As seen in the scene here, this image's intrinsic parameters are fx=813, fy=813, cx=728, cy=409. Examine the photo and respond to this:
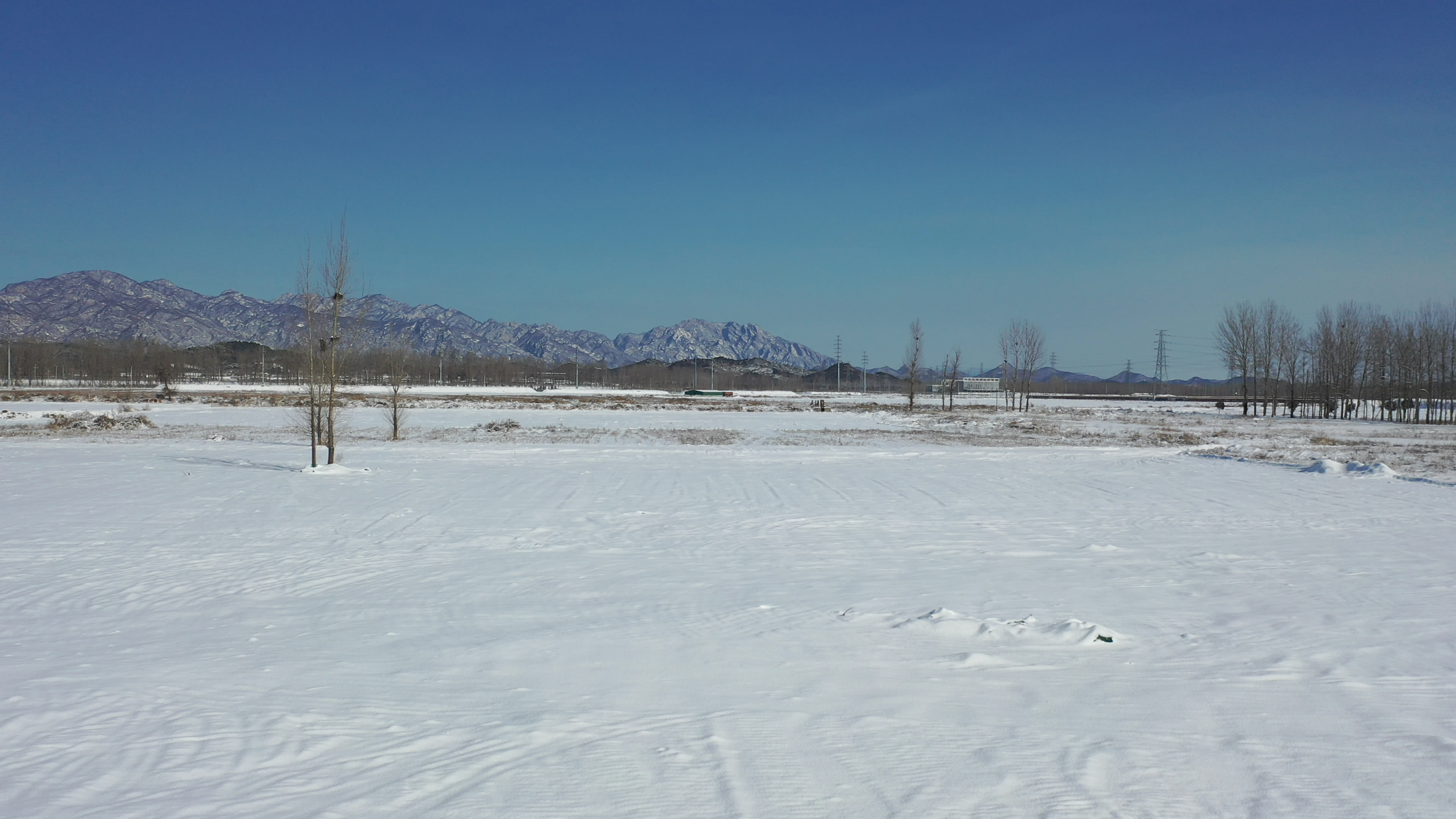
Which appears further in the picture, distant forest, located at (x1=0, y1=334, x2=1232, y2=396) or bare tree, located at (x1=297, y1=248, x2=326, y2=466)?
distant forest, located at (x1=0, y1=334, x2=1232, y2=396)

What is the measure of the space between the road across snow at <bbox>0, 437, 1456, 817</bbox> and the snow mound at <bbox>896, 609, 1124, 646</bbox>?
0.15ft

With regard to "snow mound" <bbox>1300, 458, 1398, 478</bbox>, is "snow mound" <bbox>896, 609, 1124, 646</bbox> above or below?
below

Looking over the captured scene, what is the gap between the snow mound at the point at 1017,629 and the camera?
652 cm

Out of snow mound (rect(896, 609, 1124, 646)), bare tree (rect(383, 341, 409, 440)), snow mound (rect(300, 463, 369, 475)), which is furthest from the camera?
bare tree (rect(383, 341, 409, 440))

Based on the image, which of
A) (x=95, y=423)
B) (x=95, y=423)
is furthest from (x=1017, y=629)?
(x=95, y=423)

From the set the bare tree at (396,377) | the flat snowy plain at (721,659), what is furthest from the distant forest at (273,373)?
the flat snowy plain at (721,659)

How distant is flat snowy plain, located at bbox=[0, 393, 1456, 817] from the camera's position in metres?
4.01

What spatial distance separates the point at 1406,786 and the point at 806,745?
9.76 ft

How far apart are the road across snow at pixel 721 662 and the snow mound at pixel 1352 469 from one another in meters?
7.22

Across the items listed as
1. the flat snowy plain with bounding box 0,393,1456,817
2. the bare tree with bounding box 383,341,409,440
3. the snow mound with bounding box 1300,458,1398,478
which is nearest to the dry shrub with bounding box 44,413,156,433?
the bare tree with bounding box 383,341,409,440

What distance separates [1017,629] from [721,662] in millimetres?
2561

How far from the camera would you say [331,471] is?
18406mm

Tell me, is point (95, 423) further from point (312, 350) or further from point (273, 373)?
point (273, 373)

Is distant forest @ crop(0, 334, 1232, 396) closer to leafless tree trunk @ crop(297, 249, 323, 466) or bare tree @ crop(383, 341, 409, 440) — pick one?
bare tree @ crop(383, 341, 409, 440)
